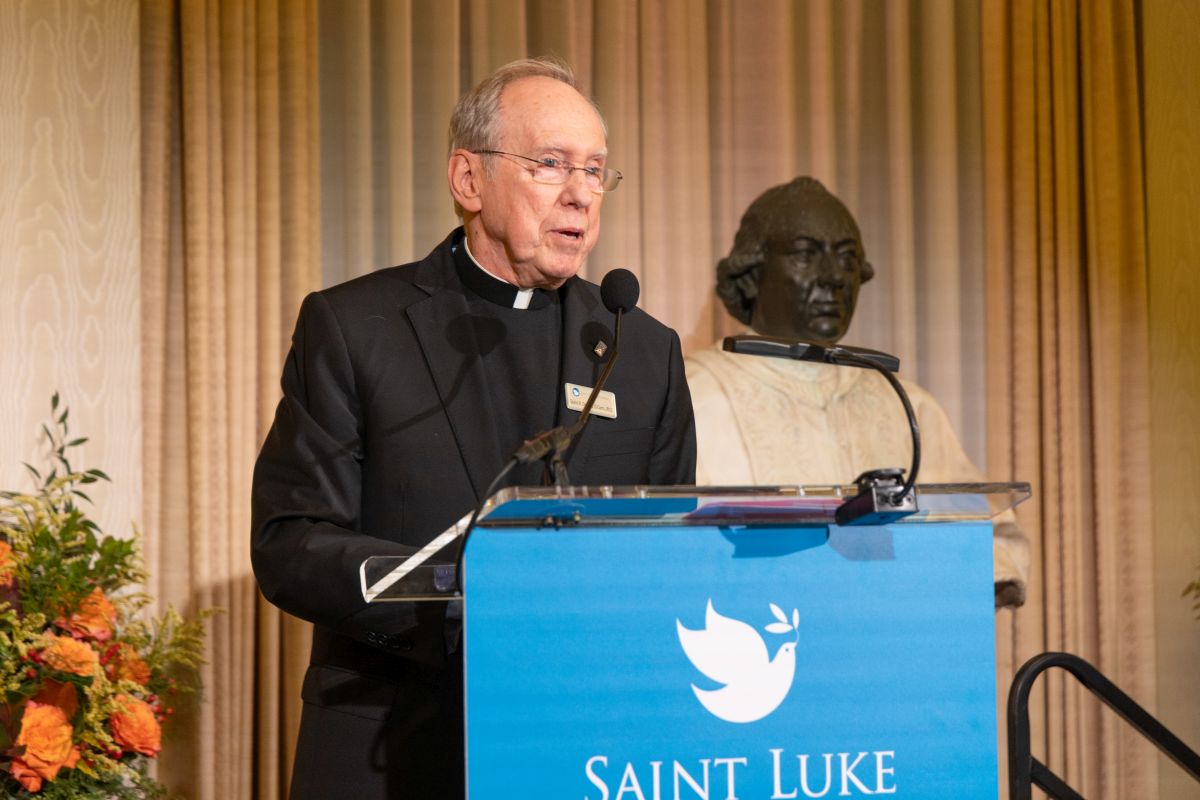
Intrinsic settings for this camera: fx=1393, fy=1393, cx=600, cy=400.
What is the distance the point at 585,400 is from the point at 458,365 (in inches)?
8.4

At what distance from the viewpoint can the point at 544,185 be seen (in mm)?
2268

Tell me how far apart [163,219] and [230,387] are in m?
0.52

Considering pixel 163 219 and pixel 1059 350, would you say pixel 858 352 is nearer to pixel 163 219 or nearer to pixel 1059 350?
pixel 163 219

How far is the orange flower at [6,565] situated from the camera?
2.87 metres

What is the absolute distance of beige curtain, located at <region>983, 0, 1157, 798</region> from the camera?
462cm

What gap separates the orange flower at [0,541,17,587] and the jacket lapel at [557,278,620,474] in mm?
Result: 1354

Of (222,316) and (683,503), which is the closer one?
(683,503)

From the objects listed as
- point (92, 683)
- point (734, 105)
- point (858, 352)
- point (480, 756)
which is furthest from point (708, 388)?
point (480, 756)

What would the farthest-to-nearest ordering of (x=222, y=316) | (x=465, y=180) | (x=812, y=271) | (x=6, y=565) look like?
1. (x=812, y=271)
2. (x=222, y=316)
3. (x=6, y=565)
4. (x=465, y=180)

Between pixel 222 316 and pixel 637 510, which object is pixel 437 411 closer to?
pixel 637 510

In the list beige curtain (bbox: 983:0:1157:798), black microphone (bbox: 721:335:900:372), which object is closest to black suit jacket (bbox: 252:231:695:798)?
black microphone (bbox: 721:335:900:372)

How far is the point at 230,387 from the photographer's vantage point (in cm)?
397

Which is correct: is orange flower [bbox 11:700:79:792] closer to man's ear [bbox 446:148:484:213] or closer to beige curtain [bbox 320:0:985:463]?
man's ear [bbox 446:148:484:213]

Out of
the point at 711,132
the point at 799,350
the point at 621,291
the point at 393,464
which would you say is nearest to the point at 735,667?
the point at 799,350
